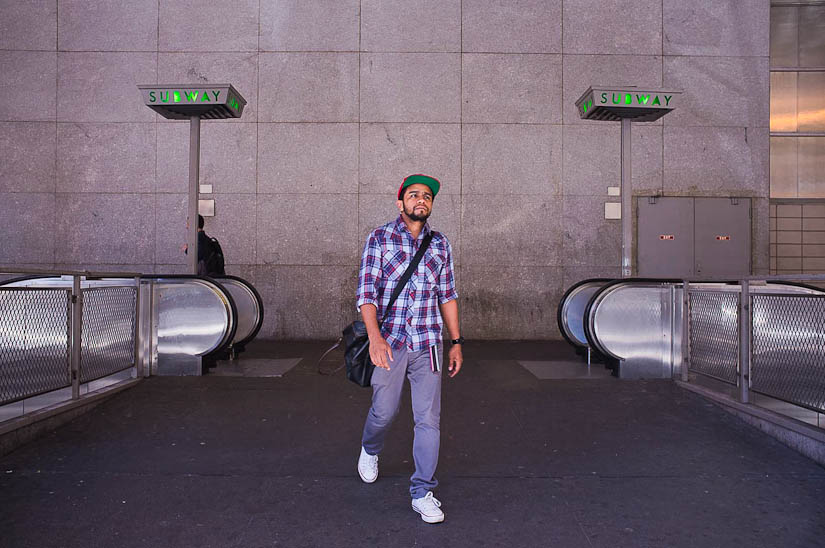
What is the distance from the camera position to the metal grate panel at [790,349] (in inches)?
169

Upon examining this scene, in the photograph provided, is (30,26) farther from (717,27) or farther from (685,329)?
(717,27)

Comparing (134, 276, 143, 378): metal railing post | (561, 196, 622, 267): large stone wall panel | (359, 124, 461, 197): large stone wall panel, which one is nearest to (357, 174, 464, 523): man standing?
(134, 276, 143, 378): metal railing post

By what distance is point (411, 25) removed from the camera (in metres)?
10.7

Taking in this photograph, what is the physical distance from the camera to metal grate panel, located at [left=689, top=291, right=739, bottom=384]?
5.47 metres

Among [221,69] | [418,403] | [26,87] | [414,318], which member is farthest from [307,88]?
[418,403]

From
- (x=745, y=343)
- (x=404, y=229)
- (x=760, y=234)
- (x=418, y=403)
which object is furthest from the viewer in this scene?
(x=760, y=234)

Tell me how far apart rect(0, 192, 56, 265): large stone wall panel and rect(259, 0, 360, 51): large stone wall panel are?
522 centimetres

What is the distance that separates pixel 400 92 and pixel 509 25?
250cm

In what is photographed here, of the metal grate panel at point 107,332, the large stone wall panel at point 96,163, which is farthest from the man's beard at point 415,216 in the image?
the large stone wall panel at point 96,163

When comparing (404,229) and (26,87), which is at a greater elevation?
(26,87)

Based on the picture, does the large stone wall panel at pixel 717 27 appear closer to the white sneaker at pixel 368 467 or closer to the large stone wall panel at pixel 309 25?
the large stone wall panel at pixel 309 25

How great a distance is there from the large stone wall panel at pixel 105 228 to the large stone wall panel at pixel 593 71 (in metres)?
8.33

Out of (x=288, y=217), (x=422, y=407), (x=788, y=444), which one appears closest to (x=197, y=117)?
(x=288, y=217)

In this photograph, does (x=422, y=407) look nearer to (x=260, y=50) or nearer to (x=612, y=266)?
(x=612, y=266)
